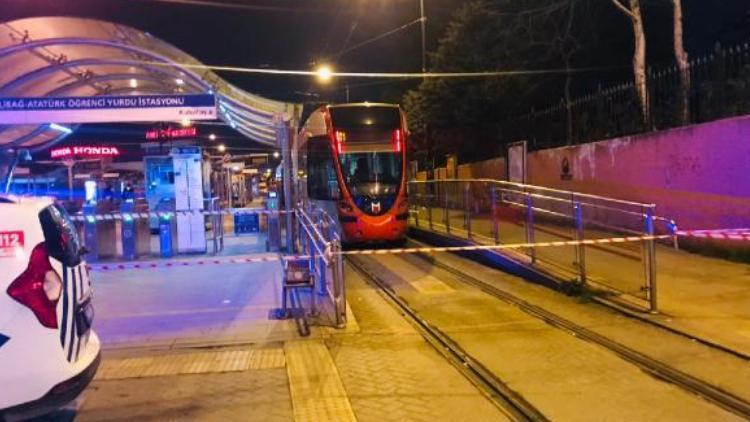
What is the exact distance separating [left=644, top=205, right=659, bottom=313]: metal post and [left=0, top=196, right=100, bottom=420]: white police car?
673 centimetres

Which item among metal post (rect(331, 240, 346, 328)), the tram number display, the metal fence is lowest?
metal post (rect(331, 240, 346, 328))

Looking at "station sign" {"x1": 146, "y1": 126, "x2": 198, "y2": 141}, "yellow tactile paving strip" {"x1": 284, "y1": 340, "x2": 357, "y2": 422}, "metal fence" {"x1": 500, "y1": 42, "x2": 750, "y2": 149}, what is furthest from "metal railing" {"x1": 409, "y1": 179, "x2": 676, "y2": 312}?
"station sign" {"x1": 146, "y1": 126, "x2": 198, "y2": 141}

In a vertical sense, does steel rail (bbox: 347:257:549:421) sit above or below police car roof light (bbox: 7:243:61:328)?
below

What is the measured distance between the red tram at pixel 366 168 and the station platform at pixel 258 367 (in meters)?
6.25

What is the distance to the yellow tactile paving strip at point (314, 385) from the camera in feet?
19.0

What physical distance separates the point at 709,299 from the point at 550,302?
2.01 meters

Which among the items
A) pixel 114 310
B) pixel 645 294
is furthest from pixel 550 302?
pixel 114 310

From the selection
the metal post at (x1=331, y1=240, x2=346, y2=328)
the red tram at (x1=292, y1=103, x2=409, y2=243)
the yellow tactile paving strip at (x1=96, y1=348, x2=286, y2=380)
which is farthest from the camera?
the red tram at (x1=292, y1=103, x2=409, y2=243)

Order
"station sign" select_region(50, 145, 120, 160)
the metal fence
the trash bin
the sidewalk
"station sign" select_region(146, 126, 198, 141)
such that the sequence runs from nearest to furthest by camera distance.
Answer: the sidewalk
the metal fence
the trash bin
"station sign" select_region(146, 126, 198, 141)
"station sign" select_region(50, 145, 120, 160)

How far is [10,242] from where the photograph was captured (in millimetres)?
4637

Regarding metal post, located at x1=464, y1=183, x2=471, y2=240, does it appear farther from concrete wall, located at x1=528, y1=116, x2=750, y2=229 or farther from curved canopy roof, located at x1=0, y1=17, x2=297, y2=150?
→ curved canopy roof, located at x1=0, y1=17, x2=297, y2=150

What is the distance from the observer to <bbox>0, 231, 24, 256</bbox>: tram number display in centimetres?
461

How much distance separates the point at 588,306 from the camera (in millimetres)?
10047

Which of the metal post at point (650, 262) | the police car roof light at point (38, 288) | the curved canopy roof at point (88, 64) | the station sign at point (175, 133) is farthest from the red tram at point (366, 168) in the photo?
the police car roof light at point (38, 288)
